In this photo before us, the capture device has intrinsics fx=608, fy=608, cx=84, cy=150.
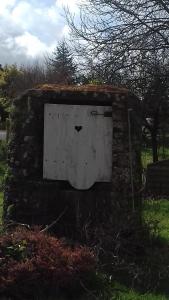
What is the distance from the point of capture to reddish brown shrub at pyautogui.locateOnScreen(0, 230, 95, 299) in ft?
18.1

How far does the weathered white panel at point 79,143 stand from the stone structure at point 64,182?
106 mm

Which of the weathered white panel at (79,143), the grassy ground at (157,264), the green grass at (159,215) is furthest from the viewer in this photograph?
the green grass at (159,215)

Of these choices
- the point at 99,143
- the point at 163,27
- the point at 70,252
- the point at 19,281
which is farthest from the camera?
the point at 163,27

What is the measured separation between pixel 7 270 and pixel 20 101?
3.12m

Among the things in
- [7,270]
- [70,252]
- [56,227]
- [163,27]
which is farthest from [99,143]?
[163,27]

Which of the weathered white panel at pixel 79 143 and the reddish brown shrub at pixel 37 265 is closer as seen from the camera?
the reddish brown shrub at pixel 37 265

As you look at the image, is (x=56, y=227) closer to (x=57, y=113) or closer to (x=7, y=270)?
(x=57, y=113)

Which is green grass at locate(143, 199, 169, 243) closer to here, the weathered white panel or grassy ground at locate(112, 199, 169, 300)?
grassy ground at locate(112, 199, 169, 300)

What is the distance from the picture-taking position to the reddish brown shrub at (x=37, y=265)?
18.1 ft

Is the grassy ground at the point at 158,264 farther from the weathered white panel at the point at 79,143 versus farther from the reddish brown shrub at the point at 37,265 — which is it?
the weathered white panel at the point at 79,143

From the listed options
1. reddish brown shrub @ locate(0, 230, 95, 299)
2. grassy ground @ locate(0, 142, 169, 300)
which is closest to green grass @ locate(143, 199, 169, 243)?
grassy ground @ locate(0, 142, 169, 300)

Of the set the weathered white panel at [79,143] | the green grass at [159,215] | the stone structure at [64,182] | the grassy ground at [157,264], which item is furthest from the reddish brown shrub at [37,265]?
the green grass at [159,215]

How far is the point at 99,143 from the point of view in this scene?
7.86 meters

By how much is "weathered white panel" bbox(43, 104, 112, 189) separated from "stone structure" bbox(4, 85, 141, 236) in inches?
4.2
